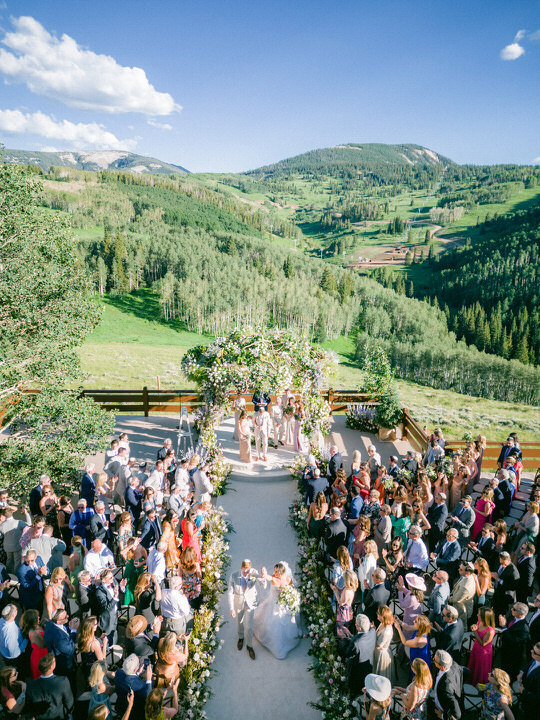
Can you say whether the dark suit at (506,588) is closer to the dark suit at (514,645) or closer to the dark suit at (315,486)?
the dark suit at (514,645)

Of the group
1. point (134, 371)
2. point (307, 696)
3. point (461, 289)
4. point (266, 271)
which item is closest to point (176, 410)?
point (307, 696)

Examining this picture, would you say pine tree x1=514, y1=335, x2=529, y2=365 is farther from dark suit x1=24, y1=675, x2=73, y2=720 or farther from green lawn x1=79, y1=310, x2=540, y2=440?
dark suit x1=24, y1=675, x2=73, y2=720

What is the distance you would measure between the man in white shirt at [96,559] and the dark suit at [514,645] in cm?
578

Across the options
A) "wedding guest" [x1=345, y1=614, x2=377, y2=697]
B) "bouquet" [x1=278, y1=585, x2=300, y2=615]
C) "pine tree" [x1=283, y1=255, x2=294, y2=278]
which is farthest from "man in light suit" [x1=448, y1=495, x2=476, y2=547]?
"pine tree" [x1=283, y1=255, x2=294, y2=278]

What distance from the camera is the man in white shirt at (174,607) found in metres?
5.77

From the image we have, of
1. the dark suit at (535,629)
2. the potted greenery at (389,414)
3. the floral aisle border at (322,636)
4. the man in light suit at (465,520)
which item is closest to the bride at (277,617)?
the floral aisle border at (322,636)

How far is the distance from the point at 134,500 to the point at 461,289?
523 ft

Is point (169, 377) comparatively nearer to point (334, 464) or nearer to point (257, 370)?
point (257, 370)

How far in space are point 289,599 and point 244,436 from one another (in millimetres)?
5822

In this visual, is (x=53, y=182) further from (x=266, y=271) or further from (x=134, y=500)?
(x=134, y=500)

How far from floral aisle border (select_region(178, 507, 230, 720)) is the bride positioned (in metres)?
0.74

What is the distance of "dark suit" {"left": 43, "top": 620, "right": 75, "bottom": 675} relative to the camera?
16.5 ft

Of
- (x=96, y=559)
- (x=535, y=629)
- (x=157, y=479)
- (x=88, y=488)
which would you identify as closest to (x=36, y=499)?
(x=88, y=488)

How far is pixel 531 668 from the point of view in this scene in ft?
15.1
